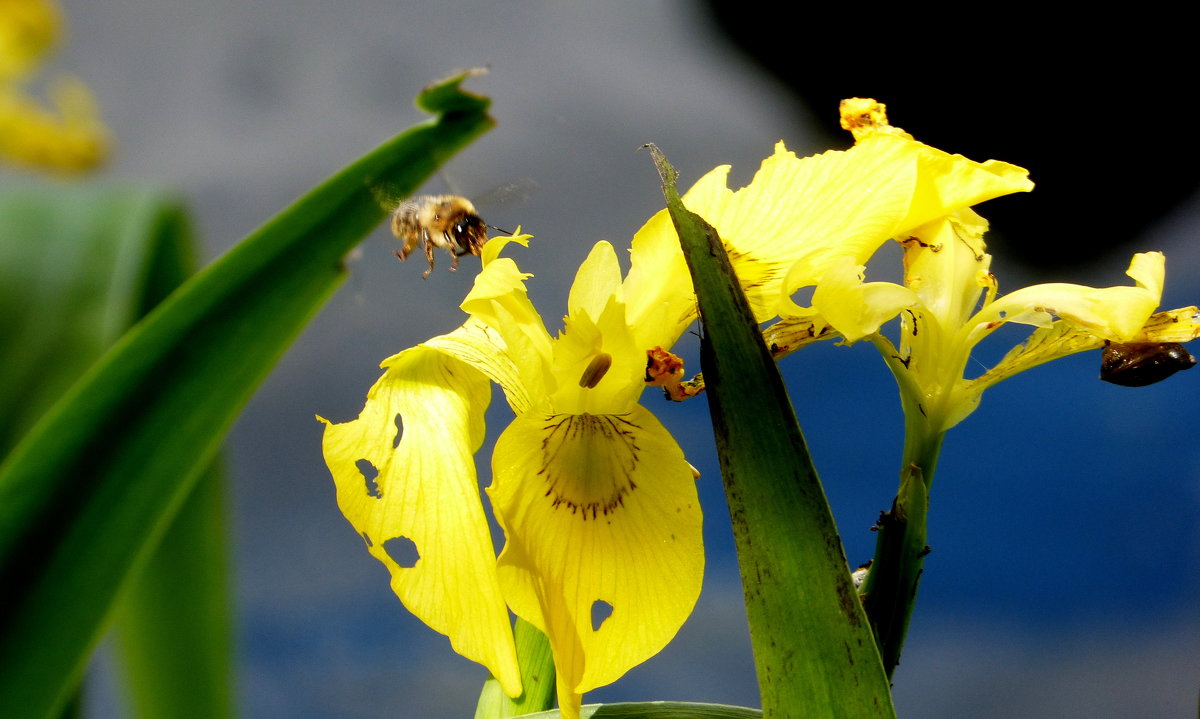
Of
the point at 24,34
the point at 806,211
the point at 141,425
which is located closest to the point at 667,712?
the point at 806,211

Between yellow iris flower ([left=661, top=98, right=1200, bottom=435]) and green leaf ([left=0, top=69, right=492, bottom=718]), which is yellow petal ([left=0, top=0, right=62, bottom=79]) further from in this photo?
yellow iris flower ([left=661, top=98, right=1200, bottom=435])

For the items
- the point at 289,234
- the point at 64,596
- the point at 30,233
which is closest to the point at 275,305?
the point at 289,234

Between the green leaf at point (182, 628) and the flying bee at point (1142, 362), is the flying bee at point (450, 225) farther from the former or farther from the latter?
the green leaf at point (182, 628)

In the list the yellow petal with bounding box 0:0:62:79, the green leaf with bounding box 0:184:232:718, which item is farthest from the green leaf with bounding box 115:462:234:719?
the yellow petal with bounding box 0:0:62:79

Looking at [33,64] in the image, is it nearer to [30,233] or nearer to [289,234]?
[30,233]

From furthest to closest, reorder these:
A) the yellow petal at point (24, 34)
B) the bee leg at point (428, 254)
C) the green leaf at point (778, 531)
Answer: the yellow petal at point (24, 34), the bee leg at point (428, 254), the green leaf at point (778, 531)

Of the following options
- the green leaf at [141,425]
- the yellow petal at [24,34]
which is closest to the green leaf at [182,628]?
the green leaf at [141,425]
